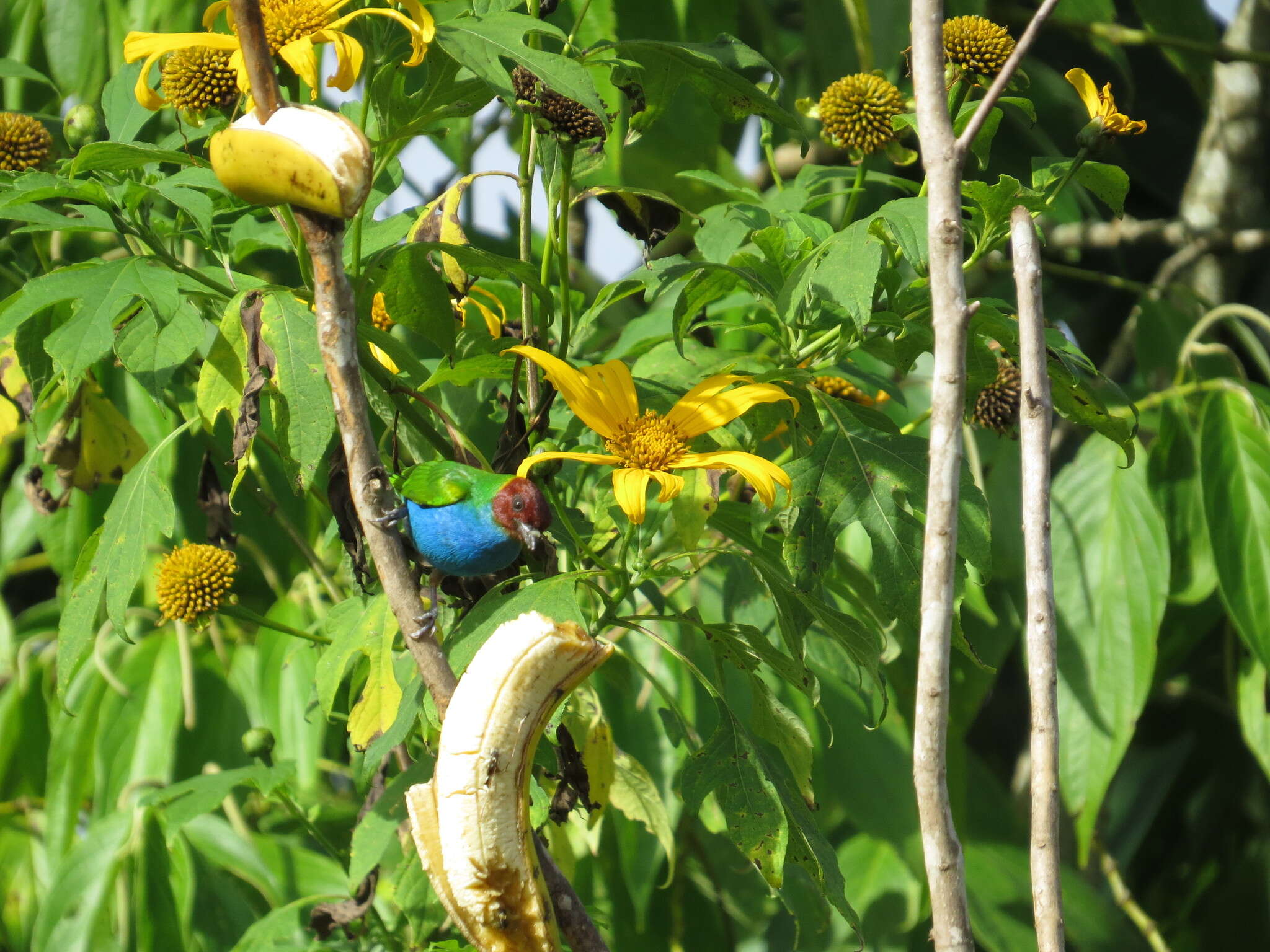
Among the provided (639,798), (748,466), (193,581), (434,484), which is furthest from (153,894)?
(748,466)

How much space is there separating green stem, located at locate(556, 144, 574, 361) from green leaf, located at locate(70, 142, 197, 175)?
0.34 meters

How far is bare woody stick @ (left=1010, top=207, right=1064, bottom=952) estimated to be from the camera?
71cm

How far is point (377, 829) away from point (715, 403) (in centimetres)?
60

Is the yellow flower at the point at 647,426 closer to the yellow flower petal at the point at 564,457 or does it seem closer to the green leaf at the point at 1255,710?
the yellow flower petal at the point at 564,457

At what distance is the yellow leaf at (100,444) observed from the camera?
61.4 inches

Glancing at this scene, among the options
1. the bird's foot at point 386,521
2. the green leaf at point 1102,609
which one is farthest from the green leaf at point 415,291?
the green leaf at point 1102,609

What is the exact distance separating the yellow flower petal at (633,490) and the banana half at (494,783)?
305 millimetres

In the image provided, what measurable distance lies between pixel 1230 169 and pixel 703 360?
6.92 feet

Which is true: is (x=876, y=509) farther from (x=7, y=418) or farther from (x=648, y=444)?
(x=7, y=418)

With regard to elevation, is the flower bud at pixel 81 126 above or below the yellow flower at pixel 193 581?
above

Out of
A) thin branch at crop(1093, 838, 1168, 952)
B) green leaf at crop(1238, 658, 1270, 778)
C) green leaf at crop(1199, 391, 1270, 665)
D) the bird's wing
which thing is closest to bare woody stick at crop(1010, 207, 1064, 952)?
the bird's wing

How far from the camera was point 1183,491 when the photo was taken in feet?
6.79

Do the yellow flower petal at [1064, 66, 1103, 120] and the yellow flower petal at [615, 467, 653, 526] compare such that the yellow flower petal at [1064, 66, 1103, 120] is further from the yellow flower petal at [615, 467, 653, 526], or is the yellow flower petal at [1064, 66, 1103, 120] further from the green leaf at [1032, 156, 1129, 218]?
the yellow flower petal at [615, 467, 653, 526]

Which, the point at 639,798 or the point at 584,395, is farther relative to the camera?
the point at 639,798
